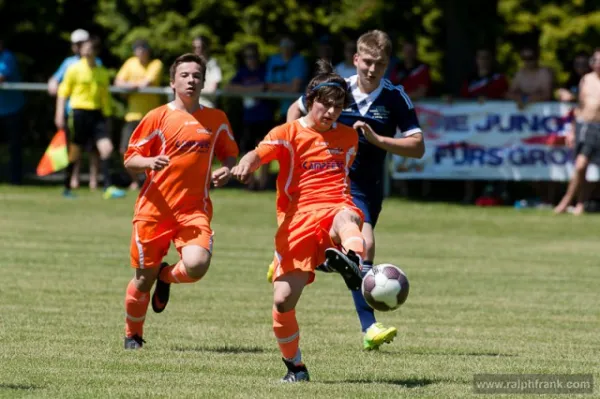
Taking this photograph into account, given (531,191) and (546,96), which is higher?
(546,96)

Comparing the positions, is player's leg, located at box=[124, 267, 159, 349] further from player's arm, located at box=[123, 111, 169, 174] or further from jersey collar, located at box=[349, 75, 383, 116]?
jersey collar, located at box=[349, 75, 383, 116]

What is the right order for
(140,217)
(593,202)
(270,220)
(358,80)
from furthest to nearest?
(593,202) < (270,220) < (358,80) < (140,217)

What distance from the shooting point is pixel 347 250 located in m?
7.39

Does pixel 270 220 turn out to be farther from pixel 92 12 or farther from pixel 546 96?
pixel 92 12

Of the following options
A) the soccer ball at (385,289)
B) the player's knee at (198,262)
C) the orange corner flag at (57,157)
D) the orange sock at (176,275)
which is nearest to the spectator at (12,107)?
the orange corner flag at (57,157)

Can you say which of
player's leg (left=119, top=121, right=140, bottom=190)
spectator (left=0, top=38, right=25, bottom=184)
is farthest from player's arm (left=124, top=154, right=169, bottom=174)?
spectator (left=0, top=38, right=25, bottom=184)

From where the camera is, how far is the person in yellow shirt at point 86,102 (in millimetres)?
19812

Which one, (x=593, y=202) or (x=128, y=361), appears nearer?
(x=128, y=361)

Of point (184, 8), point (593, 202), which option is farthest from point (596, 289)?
point (184, 8)

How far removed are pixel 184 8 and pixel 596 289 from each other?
2187 centimetres

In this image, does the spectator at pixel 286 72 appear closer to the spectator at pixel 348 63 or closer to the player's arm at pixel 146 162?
the spectator at pixel 348 63

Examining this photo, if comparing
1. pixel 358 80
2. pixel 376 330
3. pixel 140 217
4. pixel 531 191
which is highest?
pixel 358 80

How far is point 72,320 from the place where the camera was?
32.8 feet

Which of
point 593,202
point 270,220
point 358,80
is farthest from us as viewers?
point 593,202
